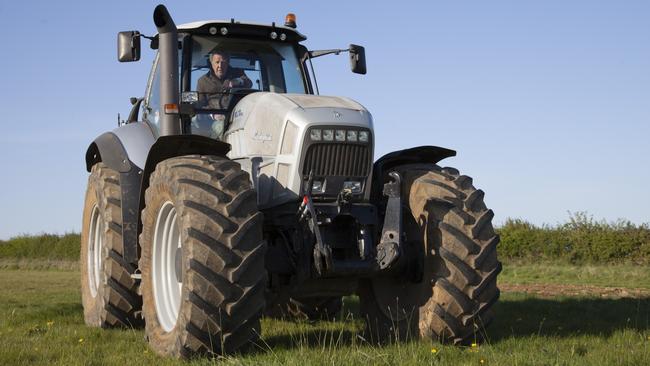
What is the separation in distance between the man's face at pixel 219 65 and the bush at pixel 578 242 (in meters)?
25.0

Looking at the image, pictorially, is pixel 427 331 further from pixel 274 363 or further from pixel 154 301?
pixel 154 301

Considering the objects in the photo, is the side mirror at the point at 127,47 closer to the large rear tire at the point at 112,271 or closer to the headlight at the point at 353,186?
the large rear tire at the point at 112,271

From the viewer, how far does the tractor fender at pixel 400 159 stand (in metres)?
7.02

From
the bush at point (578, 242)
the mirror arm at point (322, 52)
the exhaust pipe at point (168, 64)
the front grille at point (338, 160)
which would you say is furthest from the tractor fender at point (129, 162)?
the bush at point (578, 242)

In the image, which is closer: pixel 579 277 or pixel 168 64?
pixel 168 64

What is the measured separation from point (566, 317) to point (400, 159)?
3.28 meters

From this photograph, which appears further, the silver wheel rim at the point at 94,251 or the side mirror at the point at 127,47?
Result: the silver wheel rim at the point at 94,251

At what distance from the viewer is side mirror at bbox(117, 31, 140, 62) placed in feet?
24.2

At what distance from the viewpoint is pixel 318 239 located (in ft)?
19.4

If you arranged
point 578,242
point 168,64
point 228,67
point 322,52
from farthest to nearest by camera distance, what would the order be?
point 578,242, point 322,52, point 228,67, point 168,64

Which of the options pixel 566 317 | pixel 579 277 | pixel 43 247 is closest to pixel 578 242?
pixel 579 277

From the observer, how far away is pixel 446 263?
244 inches

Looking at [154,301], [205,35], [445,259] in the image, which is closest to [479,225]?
[445,259]

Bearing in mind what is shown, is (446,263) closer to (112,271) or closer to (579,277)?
(112,271)
